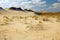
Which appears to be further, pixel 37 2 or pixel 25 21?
pixel 37 2

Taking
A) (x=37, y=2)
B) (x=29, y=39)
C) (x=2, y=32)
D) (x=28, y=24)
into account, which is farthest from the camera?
(x=37, y=2)

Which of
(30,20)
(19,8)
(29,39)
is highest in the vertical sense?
(19,8)

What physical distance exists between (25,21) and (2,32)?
572 mm

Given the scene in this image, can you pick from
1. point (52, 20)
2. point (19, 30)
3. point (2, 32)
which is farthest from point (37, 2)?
point (2, 32)

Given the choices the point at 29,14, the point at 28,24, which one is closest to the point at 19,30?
the point at 28,24

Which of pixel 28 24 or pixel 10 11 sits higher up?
pixel 10 11

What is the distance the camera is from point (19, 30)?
7.02ft

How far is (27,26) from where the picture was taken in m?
2.27

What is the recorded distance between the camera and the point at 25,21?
2.47 meters

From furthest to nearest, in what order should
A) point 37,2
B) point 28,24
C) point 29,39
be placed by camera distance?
point 37,2 < point 28,24 < point 29,39

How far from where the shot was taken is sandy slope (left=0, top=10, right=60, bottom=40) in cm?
196

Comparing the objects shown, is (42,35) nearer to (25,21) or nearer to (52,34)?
(52,34)

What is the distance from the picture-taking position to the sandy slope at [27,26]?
1964 mm

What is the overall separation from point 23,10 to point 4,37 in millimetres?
1001
